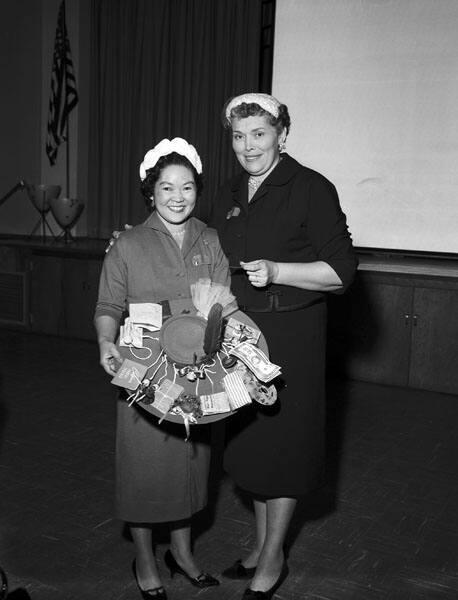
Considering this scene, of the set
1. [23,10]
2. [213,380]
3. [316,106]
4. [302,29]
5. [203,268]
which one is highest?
[23,10]

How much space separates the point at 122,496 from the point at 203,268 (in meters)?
0.68

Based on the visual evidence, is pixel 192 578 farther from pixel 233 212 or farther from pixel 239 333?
pixel 233 212

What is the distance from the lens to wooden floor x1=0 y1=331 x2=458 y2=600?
2.18m

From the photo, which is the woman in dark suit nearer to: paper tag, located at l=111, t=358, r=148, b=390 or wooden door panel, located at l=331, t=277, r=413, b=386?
paper tag, located at l=111, t=358, r=148, b=390

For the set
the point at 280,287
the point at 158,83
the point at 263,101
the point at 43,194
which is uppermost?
the point at 158,83

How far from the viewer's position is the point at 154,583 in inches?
80.4

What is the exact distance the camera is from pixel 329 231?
190 cm

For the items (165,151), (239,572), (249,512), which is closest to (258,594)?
(239,572)

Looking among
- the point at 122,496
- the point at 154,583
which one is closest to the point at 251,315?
the point at 122,496

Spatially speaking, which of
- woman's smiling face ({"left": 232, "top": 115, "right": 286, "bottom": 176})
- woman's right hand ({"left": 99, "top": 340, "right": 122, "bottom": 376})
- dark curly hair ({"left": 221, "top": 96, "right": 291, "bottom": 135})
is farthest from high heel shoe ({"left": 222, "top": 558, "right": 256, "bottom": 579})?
dark curly hair ({"left": 221, "top": 96, "right": 291, "bottom": 135})

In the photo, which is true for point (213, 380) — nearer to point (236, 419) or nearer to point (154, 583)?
point (236, 419)

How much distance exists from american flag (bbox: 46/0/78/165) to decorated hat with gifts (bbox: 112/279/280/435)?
560cm

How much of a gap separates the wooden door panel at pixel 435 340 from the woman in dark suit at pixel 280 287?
97.8 inches

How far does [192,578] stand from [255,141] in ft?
4.32
